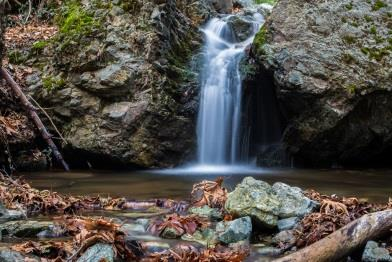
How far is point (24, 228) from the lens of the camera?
14.3 ft

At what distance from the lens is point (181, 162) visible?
9.59 metres

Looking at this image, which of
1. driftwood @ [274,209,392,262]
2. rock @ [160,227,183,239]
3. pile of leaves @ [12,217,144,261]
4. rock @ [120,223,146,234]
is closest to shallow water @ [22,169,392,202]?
rock @ [120,223,146,234]

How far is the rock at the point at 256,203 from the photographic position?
448 centimetres

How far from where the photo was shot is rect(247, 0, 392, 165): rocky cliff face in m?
8.87

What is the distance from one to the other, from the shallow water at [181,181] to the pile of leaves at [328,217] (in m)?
1.34

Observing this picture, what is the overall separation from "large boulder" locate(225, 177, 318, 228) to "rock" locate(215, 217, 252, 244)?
155 millimetres

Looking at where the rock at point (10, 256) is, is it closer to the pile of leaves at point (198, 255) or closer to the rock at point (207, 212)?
the pile of leaves at point (198, 255)

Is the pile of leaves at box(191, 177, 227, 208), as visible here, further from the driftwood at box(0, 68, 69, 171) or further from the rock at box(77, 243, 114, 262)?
the driftwood at box(0, 68, 69, 171)

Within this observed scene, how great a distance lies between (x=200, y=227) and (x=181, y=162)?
5.11 m

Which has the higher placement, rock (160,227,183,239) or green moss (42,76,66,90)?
green moss (42,76,66,90)

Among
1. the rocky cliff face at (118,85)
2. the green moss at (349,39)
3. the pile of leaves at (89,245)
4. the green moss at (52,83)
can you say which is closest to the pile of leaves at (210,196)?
the pile of leaves at (89,245)

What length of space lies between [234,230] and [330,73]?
537 cm

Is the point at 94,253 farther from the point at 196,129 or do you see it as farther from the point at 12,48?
the point at 12,48

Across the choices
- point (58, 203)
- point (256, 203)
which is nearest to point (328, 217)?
point (256, 203)
